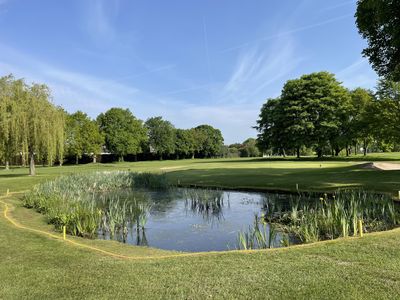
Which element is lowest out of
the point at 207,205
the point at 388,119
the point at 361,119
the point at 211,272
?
the point at 207,205

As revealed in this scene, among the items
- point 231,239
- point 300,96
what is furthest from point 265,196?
point 300,96

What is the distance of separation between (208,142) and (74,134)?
40.0 metres

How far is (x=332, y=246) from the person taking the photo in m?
6.57

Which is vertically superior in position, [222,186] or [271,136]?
[271,136]

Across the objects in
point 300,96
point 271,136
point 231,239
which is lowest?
point 231,239

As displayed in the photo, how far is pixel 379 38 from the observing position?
15.7 m

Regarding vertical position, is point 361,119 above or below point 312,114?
below

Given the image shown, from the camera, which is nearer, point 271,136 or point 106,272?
point 106,272

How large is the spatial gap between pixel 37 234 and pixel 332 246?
6.83 meters

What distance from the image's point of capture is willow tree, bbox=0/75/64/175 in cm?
2414

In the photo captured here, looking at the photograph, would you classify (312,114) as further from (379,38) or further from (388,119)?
(379,38)

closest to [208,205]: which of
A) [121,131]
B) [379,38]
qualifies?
[379,38]

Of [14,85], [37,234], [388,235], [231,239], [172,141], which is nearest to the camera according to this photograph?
[388,235]

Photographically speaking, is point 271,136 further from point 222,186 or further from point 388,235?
point 388,235
